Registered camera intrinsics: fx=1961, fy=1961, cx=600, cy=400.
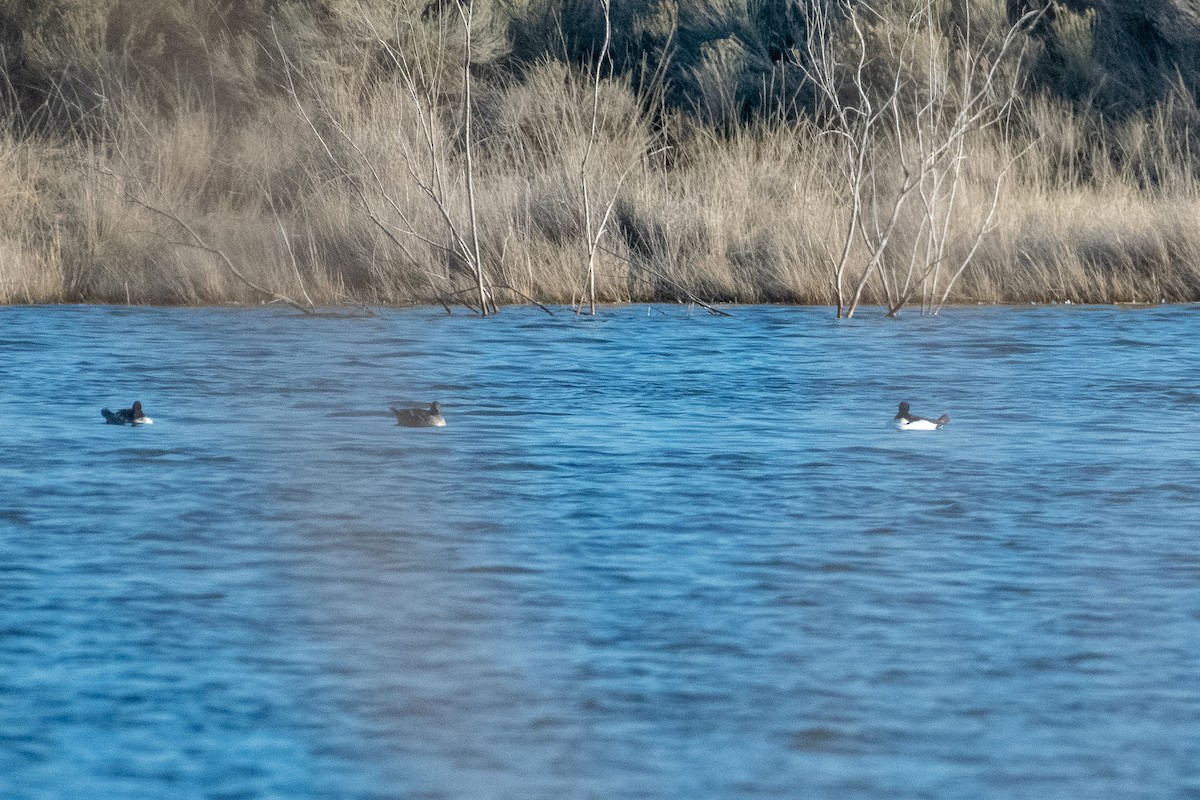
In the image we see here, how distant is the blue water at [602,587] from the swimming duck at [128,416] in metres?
0.11

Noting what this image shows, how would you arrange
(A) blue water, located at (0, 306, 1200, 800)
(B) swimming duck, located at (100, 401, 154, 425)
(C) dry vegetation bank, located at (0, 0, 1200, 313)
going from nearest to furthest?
1. (A) blue water, located at (0, 306, 1200, 800)
2. (B) swimming duck, located at (100, 401, 154, 425)
3. (C) dry vegetation bank, located at (0, 0, 1200, 313)

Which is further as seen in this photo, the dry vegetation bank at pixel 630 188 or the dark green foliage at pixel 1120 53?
the dark green foliage at pixel 1120 53

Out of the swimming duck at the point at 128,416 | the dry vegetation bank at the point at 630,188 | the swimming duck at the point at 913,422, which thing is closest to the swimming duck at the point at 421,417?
the swimming duck at the point at 128,416

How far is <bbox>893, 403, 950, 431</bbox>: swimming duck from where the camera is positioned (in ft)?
33.3

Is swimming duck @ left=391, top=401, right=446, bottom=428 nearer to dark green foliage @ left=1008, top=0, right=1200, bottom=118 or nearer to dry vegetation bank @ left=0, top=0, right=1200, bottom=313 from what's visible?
dry vegetation bank @ left=0, top=0, right=1200, bottom=313

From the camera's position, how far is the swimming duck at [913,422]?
33.3ft

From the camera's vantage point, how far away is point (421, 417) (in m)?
10.2

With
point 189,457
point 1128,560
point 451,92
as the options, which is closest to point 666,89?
point 451,92

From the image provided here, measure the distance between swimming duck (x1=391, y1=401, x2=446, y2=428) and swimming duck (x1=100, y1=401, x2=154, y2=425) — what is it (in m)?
1.31

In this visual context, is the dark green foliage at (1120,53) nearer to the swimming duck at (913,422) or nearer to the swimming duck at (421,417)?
the swimming duck at (913,422)

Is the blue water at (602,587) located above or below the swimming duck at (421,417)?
below

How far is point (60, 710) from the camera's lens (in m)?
5.19

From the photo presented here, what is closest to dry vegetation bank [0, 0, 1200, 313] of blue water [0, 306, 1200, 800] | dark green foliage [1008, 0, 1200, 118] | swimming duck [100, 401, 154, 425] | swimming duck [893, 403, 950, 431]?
dark green foliage [1008, 0, 1200, 118]

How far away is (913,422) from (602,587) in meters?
3.93
